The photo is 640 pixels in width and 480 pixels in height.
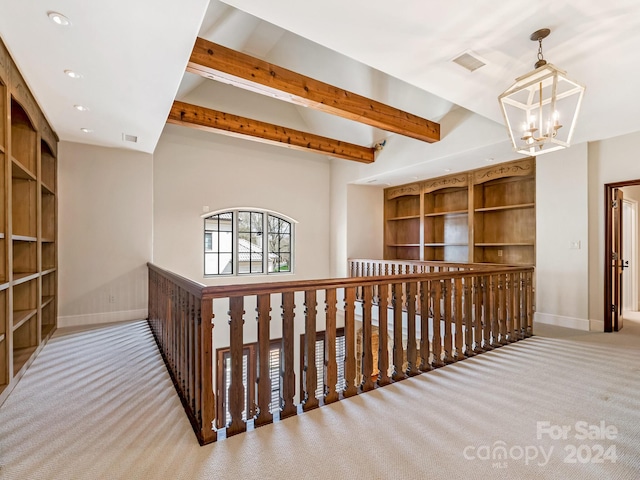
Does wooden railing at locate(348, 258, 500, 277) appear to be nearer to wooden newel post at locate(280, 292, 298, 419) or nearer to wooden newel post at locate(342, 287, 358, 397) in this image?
wooden newel post at locate(342, 287, 358, 397)

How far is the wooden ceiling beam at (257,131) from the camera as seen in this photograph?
168 inches

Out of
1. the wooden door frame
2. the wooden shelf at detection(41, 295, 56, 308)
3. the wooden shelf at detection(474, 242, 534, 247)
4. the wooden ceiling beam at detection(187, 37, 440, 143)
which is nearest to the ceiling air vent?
the wooden ceiling beam at detection(187, 37, 440, 143)

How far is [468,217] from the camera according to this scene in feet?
19.2

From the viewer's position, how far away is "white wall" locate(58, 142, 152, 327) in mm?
4362

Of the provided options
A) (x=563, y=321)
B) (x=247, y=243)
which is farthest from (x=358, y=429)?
(x=247, y=243)

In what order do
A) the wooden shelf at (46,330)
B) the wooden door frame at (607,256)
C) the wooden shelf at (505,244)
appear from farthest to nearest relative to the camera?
the wooden shelf at (505,244)
the wooden door frame at (607,256)
the wooden shelf at (46,330)

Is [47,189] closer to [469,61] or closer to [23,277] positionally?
[23,277]

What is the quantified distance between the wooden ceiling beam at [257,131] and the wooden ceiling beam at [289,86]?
139 centimetres

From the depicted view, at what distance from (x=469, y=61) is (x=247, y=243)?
16.0 ft

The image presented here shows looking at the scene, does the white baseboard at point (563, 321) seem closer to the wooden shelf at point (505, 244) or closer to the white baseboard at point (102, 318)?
the wooden shelf at point (505, 244)

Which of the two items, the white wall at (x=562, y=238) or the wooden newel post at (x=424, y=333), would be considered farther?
the white wall at (x=562, y=238)

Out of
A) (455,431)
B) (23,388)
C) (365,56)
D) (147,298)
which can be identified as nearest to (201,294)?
(455,431)

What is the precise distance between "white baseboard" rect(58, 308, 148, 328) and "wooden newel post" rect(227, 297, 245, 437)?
3542 millimetres

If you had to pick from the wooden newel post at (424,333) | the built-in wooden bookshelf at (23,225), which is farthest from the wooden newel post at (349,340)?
the built-in wooden bookshelf at (23,225)
